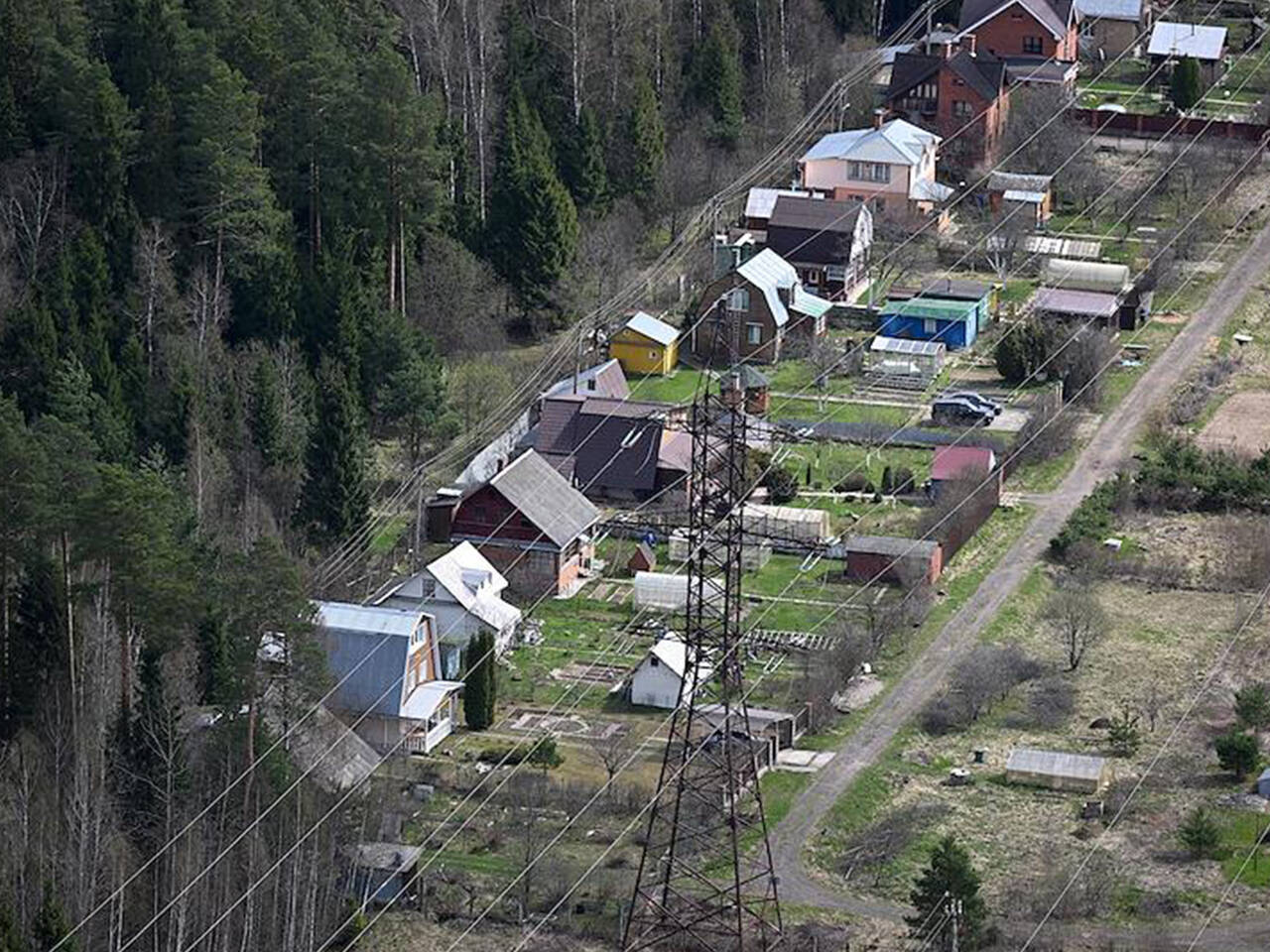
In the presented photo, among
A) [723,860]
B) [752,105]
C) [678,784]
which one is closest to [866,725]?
[723,860]

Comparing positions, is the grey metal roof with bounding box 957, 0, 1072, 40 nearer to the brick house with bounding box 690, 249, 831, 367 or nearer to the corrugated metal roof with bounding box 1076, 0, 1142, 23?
the corrugated metal roof with bounding box 1076, 0, 1142, 23

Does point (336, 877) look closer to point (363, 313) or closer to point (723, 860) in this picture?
point (723, 860)

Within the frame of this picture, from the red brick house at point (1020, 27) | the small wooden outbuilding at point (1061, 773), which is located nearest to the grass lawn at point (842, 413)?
the small wooden outbuilding at point (1061, 773)

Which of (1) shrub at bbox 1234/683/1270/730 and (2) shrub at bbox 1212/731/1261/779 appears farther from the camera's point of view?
(1) shrub at bbox 1234/683/1270/730

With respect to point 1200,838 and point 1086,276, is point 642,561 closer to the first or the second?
point 1200,838

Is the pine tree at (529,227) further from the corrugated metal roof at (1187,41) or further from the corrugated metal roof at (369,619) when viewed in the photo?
the corrugated metal roof at (1187,41)

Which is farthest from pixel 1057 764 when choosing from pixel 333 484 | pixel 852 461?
pixel 333 484

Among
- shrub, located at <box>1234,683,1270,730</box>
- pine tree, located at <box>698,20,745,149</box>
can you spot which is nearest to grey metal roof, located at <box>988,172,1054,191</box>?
pine tree, located at <box>698,20,745,149</box>
